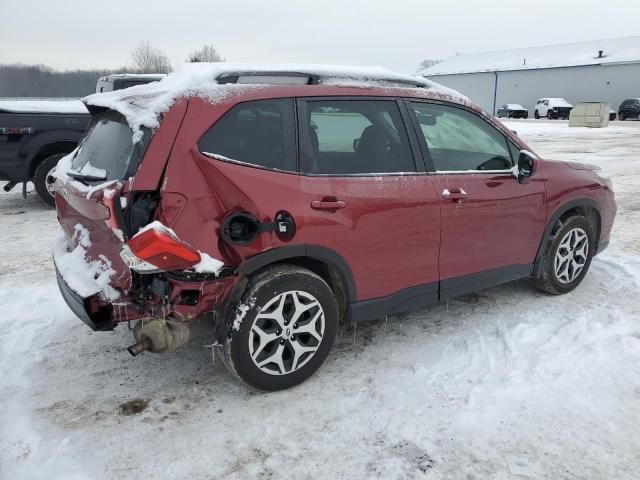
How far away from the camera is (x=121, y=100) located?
3.09m

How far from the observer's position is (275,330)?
301 centimetres

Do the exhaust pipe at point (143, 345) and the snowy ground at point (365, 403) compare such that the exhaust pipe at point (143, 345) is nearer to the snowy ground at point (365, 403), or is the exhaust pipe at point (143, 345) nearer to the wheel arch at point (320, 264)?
the snowy ground at point (365, 403)

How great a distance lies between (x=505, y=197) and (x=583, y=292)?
1445 mm

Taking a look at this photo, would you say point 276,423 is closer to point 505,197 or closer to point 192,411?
point 192,411

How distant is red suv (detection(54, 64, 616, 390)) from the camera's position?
2.73 meters

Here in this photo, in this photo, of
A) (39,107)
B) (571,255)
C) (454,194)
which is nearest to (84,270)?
(454,194)

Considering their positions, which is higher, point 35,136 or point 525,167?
point 35,136

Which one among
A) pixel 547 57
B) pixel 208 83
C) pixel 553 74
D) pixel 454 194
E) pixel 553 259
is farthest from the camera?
pixel 547 57

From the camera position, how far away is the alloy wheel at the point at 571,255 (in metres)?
4.42

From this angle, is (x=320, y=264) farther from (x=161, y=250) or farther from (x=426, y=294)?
(x=161, y=250)

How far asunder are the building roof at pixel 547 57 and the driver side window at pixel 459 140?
4905 cm

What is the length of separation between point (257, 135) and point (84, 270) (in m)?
1.28

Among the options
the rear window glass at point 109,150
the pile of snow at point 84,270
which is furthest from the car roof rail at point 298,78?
the pile of snow at point 84,270

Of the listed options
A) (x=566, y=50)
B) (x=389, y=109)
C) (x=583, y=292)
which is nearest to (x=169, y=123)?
(x=389, y=109)
